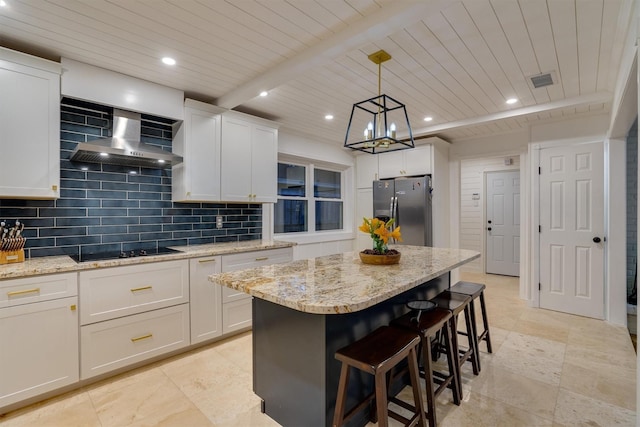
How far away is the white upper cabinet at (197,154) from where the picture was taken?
298 centimetres

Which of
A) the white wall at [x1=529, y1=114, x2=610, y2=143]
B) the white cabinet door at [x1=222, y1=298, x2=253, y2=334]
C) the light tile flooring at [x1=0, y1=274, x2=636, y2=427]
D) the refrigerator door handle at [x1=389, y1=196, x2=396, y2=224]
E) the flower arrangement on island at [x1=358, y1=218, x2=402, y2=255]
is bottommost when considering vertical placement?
the light tile flooring at [x1=0, y1=274, x2=636, y2=427]

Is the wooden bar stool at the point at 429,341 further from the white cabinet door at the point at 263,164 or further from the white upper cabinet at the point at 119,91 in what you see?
the white upper cabinet at the point at 119,91

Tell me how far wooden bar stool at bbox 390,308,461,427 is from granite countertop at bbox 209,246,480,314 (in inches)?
11.0

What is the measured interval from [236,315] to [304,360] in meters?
1.67

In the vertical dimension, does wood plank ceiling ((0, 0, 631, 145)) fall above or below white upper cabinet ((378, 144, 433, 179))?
above

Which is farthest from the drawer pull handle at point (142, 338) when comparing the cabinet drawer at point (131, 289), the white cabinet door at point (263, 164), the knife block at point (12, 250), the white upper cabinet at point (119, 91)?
the white upper cabinet at point (119, 91)

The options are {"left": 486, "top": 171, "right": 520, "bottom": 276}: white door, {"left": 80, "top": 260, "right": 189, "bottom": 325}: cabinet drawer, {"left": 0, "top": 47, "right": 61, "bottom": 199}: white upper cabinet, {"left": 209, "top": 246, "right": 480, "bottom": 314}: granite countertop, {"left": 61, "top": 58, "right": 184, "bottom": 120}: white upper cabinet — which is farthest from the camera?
{"left": 486, "top": 171, "right": 520, "bottom": 276}: white door

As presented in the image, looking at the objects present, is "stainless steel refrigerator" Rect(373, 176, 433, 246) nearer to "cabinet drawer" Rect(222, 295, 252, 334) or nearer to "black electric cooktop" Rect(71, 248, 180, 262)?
"cabinet drawer" Rect(222, 295, 252, 334)

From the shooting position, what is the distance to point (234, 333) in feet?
10.2

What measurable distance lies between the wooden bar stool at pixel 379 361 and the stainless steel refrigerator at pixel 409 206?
2909 millimetres

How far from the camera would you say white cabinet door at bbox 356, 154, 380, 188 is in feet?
16.9

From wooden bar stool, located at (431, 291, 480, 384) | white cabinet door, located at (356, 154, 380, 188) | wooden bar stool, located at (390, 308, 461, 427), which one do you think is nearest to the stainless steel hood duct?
wooden bar stool, located at (390, 308, 461, 427)

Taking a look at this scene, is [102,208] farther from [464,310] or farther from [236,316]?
[464,310]

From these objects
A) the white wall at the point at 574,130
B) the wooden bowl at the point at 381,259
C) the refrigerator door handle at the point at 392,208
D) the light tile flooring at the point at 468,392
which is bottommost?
the light tile flooring at the point at 468,392
